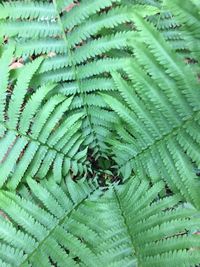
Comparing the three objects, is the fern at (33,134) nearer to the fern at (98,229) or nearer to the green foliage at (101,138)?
the green foliage at (101,138)

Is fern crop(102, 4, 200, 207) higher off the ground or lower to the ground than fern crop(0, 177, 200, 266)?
higher

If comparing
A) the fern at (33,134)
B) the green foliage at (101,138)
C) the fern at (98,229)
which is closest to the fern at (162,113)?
the green foliage at (101,138)

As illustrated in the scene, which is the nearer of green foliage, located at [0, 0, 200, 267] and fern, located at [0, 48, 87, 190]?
green foliage, located at [0, 0, 200, 267]

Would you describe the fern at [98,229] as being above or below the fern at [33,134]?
below

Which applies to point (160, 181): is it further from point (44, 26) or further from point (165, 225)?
point (44, 26)

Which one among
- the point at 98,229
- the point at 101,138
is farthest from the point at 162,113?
the point at 98,229

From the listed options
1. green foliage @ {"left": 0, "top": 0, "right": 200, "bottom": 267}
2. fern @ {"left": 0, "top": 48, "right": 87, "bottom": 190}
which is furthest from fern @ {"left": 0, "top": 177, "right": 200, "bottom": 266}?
fern @ {"left": 0, "top": 48, "right": 87, "bottom": 190}

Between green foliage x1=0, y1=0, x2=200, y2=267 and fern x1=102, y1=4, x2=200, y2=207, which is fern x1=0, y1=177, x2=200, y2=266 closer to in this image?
green foliage x1=0, y1=0, x2=200, y2=267

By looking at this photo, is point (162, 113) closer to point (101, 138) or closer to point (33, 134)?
point (101, 138)
